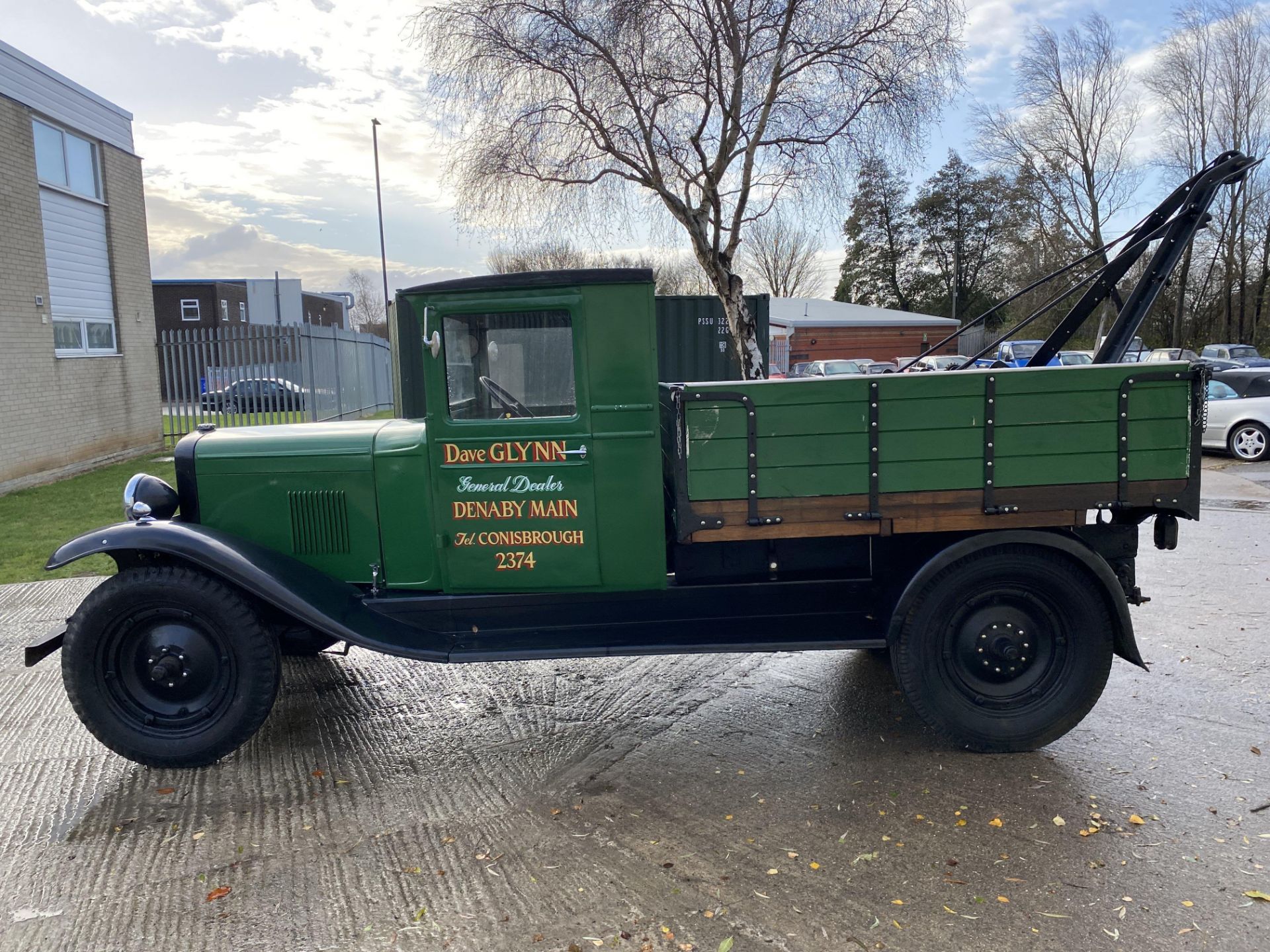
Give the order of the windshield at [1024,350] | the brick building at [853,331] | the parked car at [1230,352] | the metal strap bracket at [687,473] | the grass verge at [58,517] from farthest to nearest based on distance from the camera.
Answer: the brick building at [853,331]
the parked car at [1230,352]
the windshield at [1024,350]
the grass verge at [58,517]
the metal strap bracket at [687,473]

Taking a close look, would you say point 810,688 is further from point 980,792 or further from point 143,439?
point 143,439

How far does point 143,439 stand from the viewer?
16.0 m

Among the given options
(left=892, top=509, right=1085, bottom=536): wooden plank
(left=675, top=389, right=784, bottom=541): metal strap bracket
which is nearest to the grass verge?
(left=675, top=389, right=784, bottom=541): metal strap bracket

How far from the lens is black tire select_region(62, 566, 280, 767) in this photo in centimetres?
403

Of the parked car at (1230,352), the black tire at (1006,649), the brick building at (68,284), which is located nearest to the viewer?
the black tire at (1006,649)

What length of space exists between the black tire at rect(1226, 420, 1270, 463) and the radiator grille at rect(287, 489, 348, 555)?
15.5 meters

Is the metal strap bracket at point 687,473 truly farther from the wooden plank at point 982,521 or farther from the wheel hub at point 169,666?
the wheel hub at point 169,666

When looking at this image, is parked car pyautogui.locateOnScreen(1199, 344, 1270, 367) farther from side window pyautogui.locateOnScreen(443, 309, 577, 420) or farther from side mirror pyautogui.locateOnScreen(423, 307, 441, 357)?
side mirror pyautogui.locateOnScreen(423, 307, 441, 357)

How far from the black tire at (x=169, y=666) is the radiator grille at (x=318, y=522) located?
0.44 metres

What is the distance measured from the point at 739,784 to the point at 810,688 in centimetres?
132

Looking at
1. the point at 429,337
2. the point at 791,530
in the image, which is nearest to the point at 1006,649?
the point at 791,530

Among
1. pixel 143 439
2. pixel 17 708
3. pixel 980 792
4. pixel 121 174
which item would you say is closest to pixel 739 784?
pixel 980 792

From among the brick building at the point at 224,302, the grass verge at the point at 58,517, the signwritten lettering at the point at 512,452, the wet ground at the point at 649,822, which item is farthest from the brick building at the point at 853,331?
the signwritten lettering at the point at 512,452

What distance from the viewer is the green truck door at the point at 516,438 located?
4.05 metres
